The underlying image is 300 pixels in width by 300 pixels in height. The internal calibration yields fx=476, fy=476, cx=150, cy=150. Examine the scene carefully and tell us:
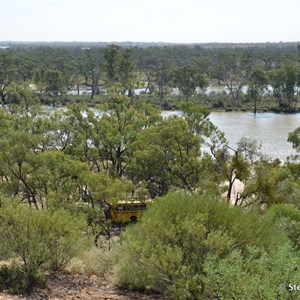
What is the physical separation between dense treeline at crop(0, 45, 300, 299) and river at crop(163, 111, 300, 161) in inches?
554

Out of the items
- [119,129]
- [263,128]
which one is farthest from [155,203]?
[263,128]

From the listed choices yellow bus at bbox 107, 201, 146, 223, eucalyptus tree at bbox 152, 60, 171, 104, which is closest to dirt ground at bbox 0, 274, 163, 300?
yellow bus at bbox 107, 201, 146, 223

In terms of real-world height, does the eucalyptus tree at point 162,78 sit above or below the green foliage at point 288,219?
A: above

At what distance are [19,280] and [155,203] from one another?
4.04 metres

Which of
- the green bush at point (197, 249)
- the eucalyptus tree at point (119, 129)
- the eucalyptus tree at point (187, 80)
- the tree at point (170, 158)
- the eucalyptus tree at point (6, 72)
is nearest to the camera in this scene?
the green bush at point (197, 249)

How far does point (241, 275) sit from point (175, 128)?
11.2 metres

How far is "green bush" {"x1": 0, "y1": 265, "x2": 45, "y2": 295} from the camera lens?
456 inches

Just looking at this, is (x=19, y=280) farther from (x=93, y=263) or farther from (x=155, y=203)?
(x=155, y=203)

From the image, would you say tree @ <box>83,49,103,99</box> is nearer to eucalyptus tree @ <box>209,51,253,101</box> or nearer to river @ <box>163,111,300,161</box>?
eucalyptus tree @ <box>209,51,253,101</box>

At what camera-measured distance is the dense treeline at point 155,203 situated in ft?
34.5

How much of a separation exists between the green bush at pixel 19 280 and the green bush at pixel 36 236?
0.24 m

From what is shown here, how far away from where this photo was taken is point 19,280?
11.9 metres

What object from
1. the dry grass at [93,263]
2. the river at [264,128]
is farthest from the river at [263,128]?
the dry grass at [93,263]

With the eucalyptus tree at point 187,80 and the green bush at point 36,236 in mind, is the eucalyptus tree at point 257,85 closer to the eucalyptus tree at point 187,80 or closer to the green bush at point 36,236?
the eucalyptus tree at point 187,80
